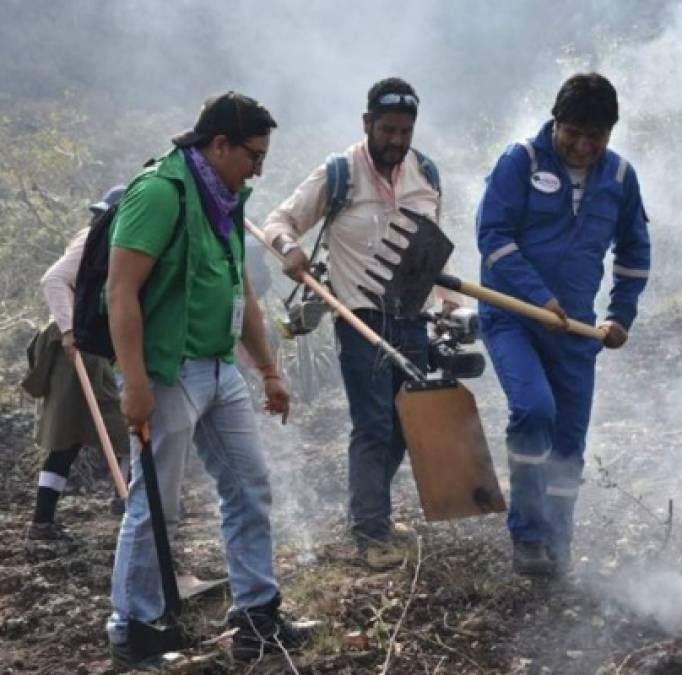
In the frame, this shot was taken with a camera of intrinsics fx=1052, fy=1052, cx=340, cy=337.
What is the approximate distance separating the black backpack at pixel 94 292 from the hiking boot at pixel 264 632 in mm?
966

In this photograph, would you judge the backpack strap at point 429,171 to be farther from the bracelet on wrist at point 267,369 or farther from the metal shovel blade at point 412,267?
the bracelet on wrist at point 267,369

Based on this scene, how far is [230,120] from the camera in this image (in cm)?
325

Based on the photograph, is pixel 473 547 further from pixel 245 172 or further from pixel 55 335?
pixel 55 335

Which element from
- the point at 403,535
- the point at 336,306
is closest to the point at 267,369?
the point at 336,306

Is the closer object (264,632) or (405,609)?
(264,632)

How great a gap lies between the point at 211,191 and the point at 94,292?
18.9 inches

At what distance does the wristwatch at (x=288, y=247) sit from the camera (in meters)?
4.40

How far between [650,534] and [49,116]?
15.5 m

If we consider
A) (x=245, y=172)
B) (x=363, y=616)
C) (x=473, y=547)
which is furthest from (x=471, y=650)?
(x=245, y=172)

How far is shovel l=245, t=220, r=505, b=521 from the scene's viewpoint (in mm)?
3926

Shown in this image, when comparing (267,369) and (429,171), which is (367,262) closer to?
(429,171)

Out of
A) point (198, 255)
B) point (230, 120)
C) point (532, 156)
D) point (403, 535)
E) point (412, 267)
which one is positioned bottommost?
point (403, 535)

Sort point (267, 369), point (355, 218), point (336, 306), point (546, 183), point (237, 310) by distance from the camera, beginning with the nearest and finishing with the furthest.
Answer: point (237, 310), point (267, 369), point (546, 183), point (336, 306), point (355, 218)

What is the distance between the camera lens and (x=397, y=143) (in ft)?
14.5
